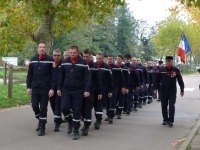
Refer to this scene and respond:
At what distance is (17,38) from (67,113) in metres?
8.54

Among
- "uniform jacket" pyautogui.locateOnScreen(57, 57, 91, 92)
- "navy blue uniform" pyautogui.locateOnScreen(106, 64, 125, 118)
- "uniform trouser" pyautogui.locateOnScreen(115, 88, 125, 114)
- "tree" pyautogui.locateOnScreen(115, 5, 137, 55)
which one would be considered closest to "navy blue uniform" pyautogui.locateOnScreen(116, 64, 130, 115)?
"uniform trouser" pyautogui.locateOnScreen(115, 88, 125, 114)

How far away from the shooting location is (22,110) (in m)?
14.4

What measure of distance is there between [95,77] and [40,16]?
643 centimetres

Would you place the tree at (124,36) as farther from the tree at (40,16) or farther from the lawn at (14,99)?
the lawn at (14,99)

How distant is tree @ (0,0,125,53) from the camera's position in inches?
634

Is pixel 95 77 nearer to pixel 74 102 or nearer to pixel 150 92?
pixel 74 102

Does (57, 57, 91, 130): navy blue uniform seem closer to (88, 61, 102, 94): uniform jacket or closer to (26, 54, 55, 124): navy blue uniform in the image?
(26, 54, 55, 124): navy blue uniform

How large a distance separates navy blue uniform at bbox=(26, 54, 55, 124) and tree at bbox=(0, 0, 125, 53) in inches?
242

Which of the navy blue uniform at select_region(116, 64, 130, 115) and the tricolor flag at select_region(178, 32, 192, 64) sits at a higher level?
the tricolor flag at select_region(178, 32, 192, 64)

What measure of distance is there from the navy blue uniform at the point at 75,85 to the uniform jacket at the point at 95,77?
2.97ft

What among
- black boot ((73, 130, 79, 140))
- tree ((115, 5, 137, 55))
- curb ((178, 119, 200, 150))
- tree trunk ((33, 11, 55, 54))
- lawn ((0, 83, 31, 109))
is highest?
tree ((115, 5, 137, 55))

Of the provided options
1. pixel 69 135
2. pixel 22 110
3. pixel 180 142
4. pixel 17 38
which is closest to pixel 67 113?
pixel 69 135

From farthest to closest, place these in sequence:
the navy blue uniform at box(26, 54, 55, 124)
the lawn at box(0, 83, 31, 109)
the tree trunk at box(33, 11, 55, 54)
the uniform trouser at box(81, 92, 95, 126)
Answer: the tree trunk at box(33, 11, 55, 54) → the lawn at box(0, 83, 31, 109) → the uniform trouser at box(81, 92, 95, 126) → the navy blue uniform at box(26, 54, 55, 124)

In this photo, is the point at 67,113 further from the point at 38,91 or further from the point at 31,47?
the point at 31,47
